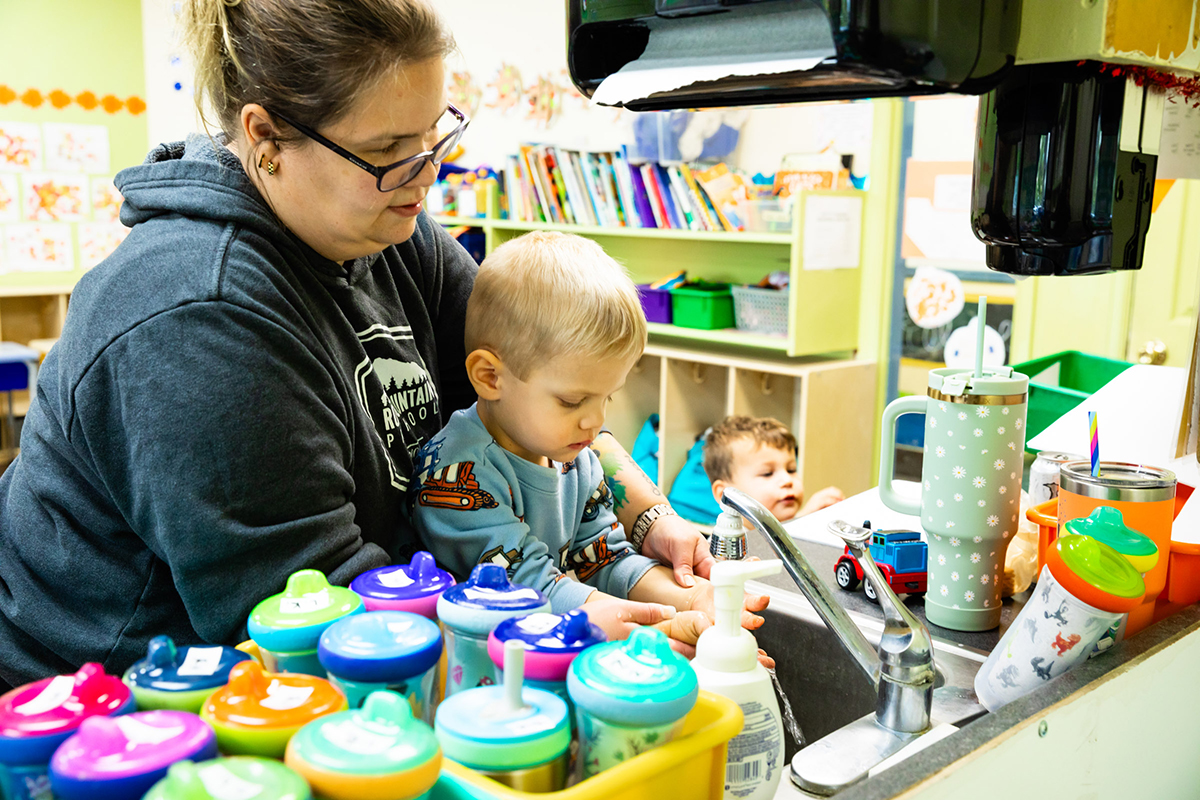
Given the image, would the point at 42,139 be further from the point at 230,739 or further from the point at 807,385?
the point at 230,739

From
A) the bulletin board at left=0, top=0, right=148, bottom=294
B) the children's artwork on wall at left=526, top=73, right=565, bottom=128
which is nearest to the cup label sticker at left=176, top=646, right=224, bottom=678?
the children's artwork on wall at left=526, top=73, right=565, bottom=128

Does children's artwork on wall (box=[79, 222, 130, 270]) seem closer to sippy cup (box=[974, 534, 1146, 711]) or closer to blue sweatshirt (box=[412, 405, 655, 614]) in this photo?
blue sweatshirt (box=[412, 405, 655, 614])

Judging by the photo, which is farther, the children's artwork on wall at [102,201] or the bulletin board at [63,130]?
the children's artwork on wall at [102,201]

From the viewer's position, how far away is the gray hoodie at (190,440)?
83 cm

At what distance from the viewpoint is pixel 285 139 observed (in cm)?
96

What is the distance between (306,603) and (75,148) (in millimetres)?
5344

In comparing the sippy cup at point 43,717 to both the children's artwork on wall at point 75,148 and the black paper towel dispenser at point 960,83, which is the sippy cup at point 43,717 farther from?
the children's artwork on wall at point 75,148

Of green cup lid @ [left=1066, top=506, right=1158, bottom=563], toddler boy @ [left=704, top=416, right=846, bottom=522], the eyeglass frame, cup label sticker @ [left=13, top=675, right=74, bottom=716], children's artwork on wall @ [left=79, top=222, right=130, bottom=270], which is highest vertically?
the eyeglass frame

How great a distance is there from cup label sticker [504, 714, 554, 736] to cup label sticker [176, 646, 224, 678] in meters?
0.17

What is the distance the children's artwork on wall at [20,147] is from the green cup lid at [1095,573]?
17.9 feet

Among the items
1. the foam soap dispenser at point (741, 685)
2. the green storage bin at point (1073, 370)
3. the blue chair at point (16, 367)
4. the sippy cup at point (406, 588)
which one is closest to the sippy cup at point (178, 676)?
the sippy cup at point (406, 588)

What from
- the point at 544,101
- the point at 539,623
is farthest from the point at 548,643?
the point at 544,101

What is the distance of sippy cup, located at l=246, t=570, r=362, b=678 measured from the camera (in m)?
0.60

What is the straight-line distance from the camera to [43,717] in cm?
48
